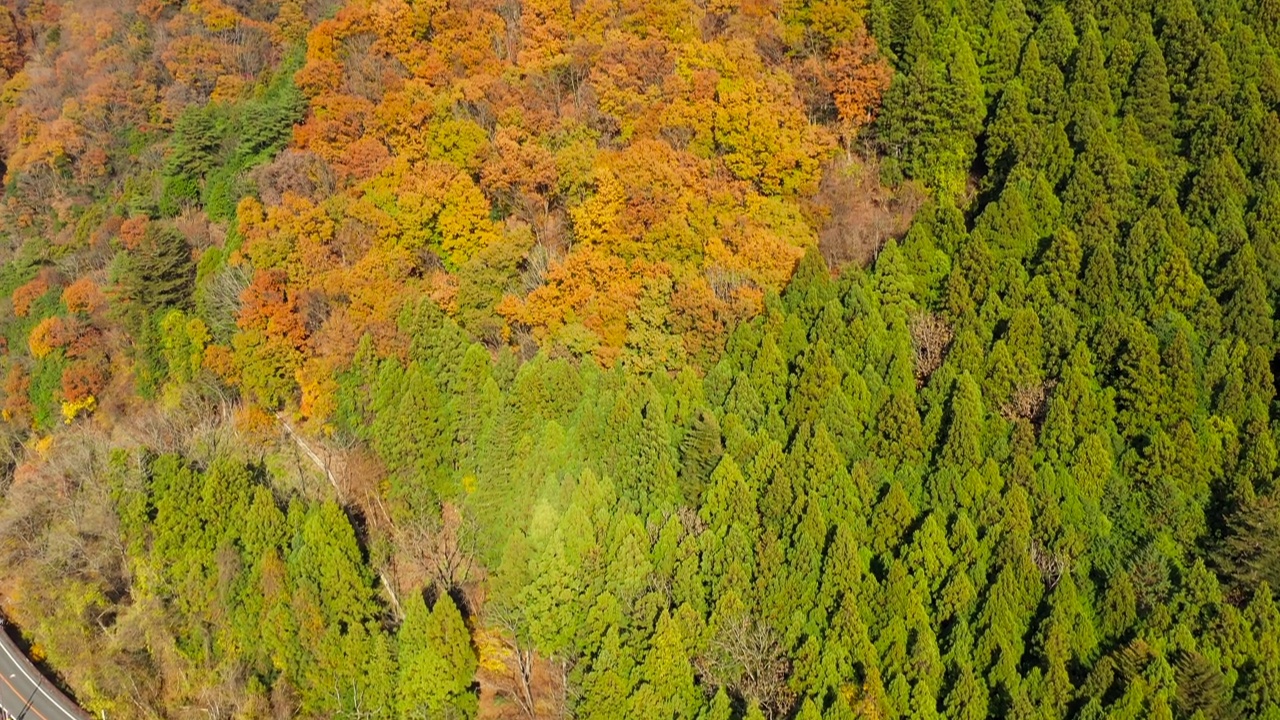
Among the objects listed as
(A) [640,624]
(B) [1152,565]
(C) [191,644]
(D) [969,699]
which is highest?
(B) [1152,565]

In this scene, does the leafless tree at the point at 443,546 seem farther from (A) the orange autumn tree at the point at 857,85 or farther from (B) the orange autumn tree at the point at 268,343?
(A) the orange autumn tree at the point at 857,85

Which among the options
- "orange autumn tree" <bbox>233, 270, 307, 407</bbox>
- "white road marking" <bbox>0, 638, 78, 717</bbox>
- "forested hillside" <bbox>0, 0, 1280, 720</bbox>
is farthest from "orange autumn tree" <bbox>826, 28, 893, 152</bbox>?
"white road marking" <bbox>0, 638, 78, 717</bbox>

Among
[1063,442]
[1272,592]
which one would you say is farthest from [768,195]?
[1272,592]

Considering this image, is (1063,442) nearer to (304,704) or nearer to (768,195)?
(768,195)

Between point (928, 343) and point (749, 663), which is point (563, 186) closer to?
point (928, 343)

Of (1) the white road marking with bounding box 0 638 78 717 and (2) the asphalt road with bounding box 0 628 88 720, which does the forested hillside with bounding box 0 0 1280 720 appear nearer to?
(1) the white road marking with bounding box 0 638 78 717

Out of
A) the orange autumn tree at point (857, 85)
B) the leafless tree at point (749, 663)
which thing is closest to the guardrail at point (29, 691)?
the leafless tree at point (749, 663)
